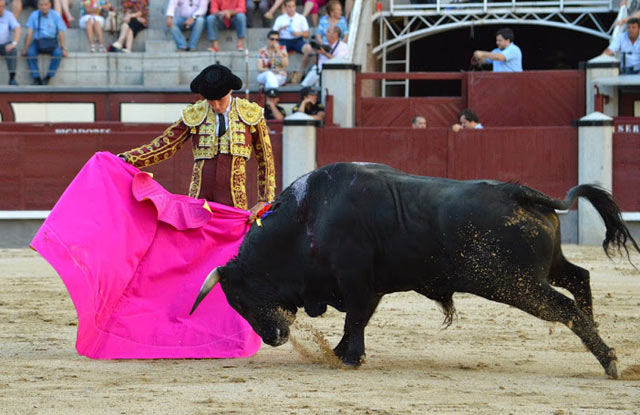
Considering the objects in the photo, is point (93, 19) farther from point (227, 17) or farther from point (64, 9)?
point (227, 17)

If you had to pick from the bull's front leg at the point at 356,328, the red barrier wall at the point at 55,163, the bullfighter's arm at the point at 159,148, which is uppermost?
the bullfighter's arm at the point at 159,148

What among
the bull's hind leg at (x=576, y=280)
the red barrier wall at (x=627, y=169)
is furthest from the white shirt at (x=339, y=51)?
the bull's hind leg at (x=576, y=280)

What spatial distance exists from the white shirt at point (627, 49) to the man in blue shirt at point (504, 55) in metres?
0.93

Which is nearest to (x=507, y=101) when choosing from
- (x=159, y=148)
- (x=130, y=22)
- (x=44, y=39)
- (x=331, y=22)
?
(x=331, y=22)

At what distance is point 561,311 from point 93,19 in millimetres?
9283

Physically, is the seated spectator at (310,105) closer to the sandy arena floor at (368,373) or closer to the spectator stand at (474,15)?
the spectator stand at (474,15)

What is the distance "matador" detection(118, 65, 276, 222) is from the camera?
4773 mm

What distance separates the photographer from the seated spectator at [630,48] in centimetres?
1045

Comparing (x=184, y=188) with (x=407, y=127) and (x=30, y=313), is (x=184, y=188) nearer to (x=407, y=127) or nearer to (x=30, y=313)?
(x=407, y=127)

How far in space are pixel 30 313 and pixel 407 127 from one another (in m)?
5.41

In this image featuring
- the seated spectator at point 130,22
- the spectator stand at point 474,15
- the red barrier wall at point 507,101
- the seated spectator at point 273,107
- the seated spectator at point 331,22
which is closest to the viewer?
the seated spectator at point 273,107

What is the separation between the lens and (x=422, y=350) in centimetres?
475

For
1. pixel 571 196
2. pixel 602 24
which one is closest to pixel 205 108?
pixel 571 196

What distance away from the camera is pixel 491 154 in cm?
1013
